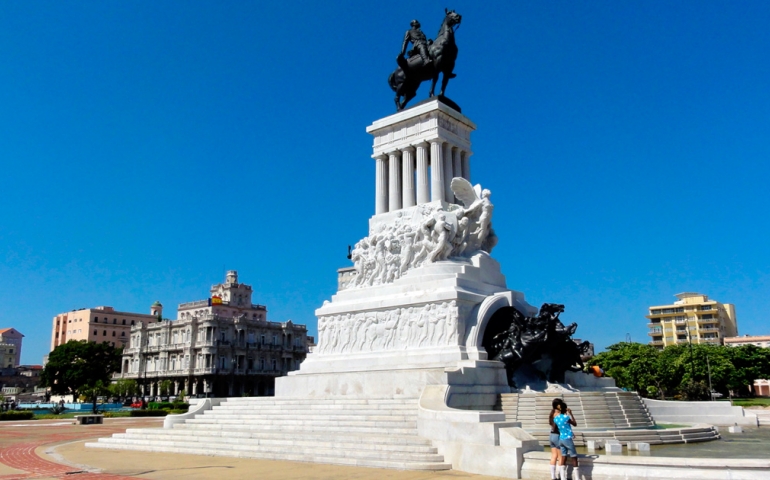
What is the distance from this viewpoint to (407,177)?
31062 millimetres

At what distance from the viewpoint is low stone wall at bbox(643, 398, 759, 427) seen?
90.1 feet

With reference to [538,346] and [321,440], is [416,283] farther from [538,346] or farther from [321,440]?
[321,440]

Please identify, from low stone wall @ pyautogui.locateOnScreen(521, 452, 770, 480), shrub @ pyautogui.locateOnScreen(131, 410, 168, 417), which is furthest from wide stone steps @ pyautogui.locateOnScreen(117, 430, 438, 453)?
shrub @ pyautogui.locateOnScreen(131, 410, 168, 417)

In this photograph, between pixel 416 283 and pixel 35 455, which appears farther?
pixel 416 283

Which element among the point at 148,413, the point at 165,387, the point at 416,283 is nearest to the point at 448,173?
the point at 416,283

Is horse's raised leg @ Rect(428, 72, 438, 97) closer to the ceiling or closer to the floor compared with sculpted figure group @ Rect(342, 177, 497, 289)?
closer to the ceiling

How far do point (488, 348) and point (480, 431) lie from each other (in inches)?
421

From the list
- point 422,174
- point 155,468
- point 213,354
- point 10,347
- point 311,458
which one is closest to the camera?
point 155,468

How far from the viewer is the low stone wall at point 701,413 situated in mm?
27453

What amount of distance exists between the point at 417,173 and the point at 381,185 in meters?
2.30

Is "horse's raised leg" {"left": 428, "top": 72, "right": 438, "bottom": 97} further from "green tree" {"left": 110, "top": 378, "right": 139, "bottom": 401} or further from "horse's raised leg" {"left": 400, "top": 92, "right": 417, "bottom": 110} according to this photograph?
"green tree" {"left": 110, "top": 378, "right": 139, "bottom": 401}

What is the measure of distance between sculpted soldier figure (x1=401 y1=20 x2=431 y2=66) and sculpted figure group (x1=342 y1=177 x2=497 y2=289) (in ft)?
25.4

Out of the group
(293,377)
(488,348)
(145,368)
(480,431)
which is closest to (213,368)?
(145,368)

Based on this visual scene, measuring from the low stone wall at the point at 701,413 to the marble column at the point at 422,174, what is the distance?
507 inches
